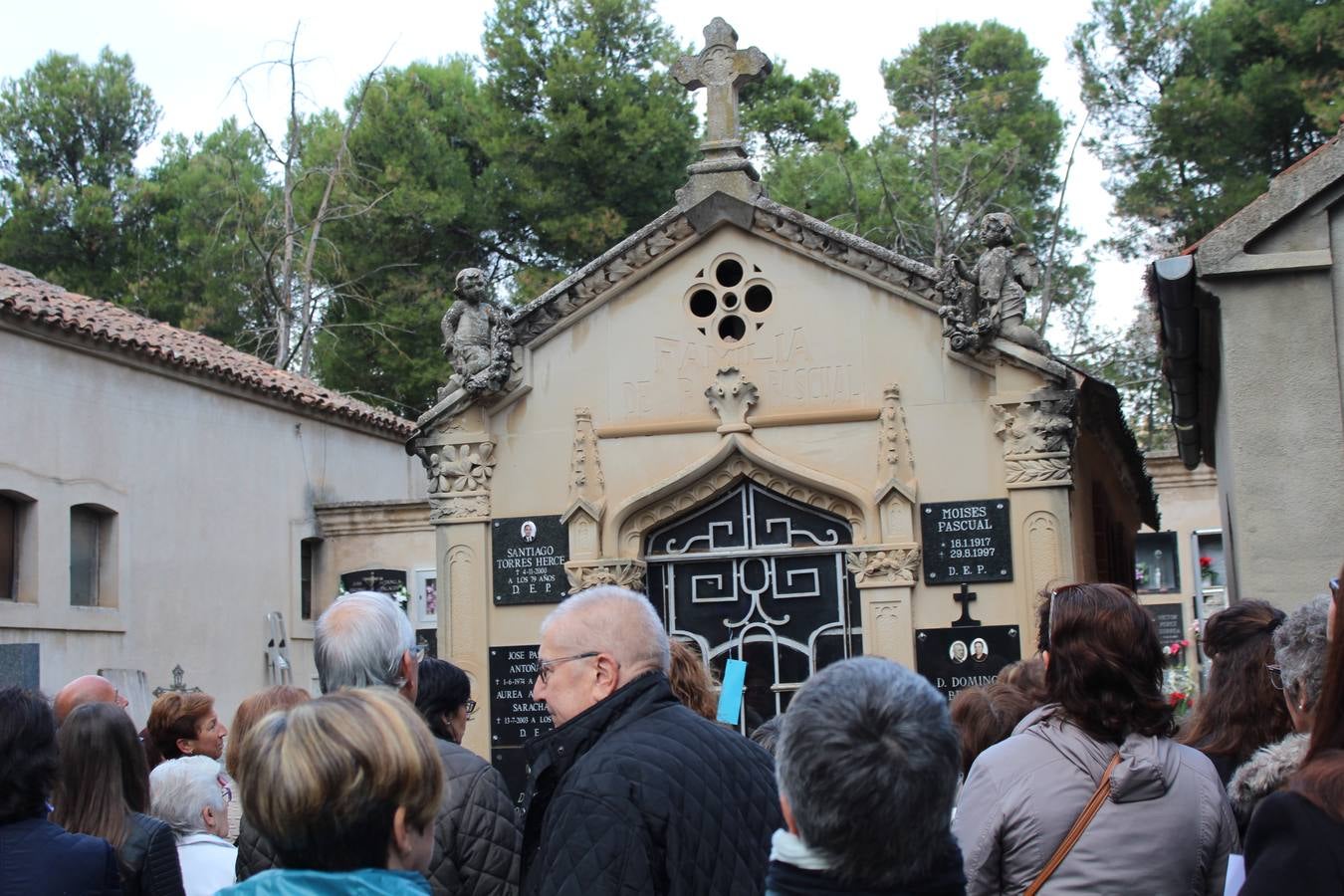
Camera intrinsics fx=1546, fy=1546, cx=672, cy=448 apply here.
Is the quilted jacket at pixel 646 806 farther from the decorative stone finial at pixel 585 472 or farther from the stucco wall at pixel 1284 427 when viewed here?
the decorative stone finial at pixel 585 472

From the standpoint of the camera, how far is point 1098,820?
12.8 ft

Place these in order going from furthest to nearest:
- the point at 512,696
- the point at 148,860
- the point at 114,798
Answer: the point at 512,696 < the point at 114,798 < the point at 148,860

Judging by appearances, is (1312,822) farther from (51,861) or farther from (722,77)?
(722,77)

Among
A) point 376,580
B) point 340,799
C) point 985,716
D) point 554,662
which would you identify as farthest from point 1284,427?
point 376,580

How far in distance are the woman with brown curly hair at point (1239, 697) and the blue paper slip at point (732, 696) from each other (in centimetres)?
247

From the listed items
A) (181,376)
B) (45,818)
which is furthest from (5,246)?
(45,818)

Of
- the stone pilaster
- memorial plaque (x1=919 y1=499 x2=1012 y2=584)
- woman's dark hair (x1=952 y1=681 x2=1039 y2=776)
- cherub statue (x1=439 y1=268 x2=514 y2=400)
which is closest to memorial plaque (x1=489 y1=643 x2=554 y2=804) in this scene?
cherub statue (x1=439 y1=268 x2=514 y2=400)

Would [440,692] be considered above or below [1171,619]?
above

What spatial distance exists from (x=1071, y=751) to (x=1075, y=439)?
899 cm

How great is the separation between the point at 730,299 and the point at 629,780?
9661mm

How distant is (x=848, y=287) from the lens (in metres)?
12.9

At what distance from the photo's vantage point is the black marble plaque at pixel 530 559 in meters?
13.2

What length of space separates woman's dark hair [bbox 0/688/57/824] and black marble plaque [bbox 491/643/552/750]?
8.82m

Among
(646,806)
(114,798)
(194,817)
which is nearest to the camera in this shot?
(646,806)
